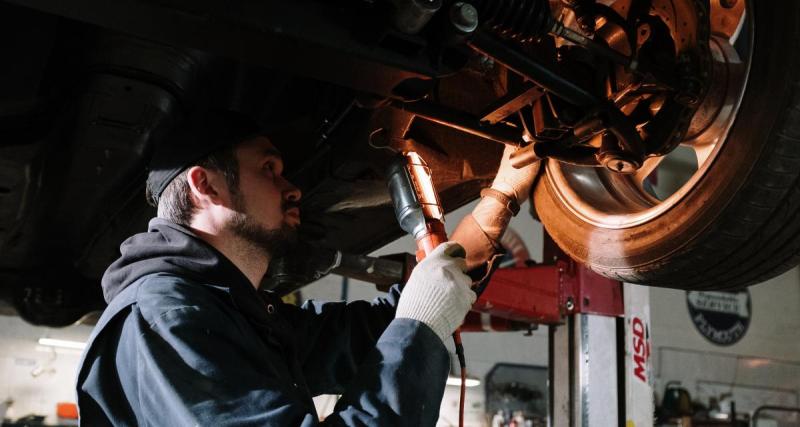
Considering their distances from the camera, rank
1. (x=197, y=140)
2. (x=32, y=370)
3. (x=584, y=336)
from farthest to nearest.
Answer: (x=32, y=370)
(x=584, y=336)
(x=197, y=140)

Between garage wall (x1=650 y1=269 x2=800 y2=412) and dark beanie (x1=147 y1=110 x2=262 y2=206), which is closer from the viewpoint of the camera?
dark beanie (x1=147 y1=110 x2=262 y2=206)

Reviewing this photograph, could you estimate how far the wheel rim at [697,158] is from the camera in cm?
104

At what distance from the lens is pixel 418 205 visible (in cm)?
112

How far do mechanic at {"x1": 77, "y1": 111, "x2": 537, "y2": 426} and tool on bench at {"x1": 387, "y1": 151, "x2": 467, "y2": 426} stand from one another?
0.20 ft

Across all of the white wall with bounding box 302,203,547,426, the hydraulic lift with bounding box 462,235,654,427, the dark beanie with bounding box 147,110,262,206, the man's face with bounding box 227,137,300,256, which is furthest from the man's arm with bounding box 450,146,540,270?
the white wall with bounding box 302,203,547,426

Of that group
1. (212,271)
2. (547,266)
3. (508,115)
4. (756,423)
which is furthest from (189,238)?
(756,423)

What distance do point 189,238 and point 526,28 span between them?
588 millimetres

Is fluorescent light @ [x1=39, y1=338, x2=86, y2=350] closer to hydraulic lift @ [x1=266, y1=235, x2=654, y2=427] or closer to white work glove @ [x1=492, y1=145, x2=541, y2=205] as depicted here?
hydraulic lift @ [x1=266, y1=235, x2=654, y2=427]

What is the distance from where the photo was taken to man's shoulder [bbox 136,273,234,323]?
899mm

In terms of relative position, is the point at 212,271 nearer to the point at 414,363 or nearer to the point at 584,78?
the point at 414,363

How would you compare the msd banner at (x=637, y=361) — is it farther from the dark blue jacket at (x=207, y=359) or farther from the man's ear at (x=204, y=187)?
the man's ear at (x=204, y=187)

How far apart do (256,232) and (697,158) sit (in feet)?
2.65

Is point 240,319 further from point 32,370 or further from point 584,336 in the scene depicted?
point 32,370

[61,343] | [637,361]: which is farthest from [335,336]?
[61,343]
